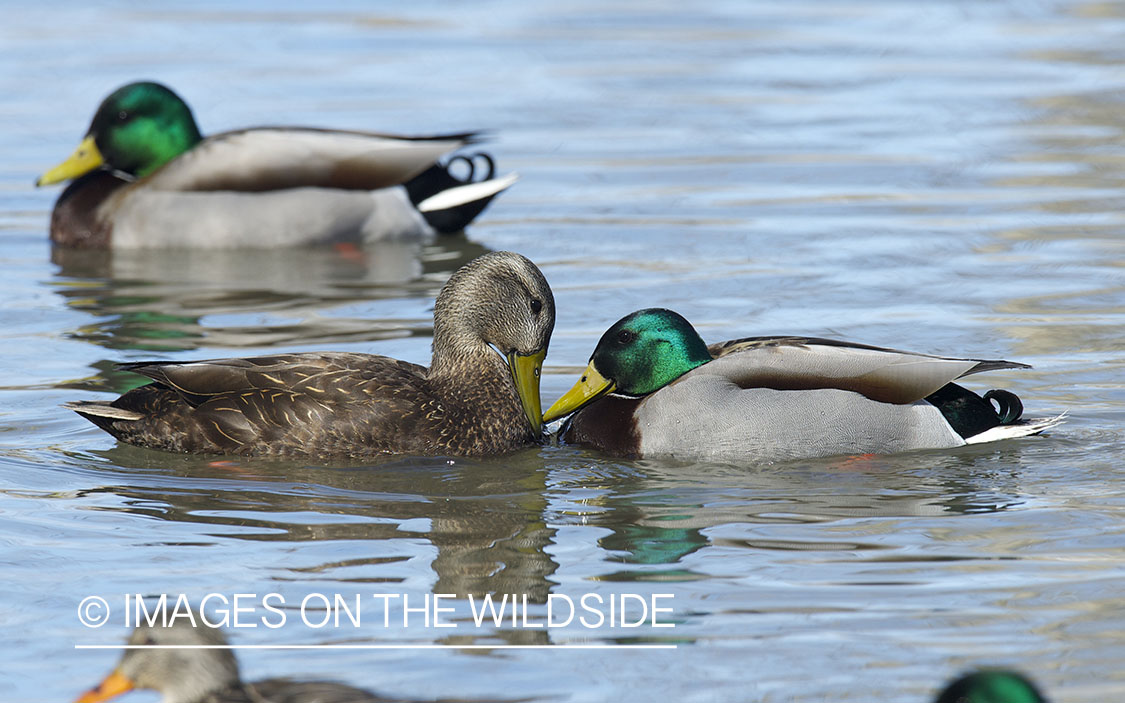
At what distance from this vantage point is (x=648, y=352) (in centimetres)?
746

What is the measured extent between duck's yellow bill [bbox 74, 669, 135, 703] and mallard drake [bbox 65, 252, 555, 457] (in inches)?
89.9

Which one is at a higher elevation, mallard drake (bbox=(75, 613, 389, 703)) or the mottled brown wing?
the mottled brown wing

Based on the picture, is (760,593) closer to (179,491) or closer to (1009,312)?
(179,491)

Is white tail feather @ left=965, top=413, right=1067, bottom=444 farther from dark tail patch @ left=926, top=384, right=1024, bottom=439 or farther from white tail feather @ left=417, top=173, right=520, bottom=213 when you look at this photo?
white tail feather @ left=417, top=173, right=520, bottom=213

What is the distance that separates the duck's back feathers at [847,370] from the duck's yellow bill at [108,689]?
2.95 metres

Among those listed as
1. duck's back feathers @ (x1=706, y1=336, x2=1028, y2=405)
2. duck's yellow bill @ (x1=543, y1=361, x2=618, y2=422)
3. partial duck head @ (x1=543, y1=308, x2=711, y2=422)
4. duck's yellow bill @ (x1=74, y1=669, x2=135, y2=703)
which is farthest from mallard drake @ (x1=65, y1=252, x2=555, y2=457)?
duck's yellow bill @ (x1=74, y1=669, x2=135, y2=703)

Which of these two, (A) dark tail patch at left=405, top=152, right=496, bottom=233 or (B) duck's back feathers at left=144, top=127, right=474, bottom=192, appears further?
(A) dark tail patch at left=405, top=152, right=496, bottom=233

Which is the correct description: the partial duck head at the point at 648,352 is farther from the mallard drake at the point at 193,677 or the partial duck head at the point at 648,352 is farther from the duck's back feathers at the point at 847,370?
the mallard drake at the point at 193,677

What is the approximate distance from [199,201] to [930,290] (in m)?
4.90

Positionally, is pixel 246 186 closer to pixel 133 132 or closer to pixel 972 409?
pixel 133 132

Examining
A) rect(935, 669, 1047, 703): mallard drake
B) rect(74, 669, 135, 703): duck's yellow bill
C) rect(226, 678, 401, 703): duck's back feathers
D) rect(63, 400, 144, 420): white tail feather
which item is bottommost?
rect(74, 669, 135, 703): duck's yellow bill

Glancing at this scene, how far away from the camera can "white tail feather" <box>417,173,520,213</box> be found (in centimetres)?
1220

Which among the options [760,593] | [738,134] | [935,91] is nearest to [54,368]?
[760,593]

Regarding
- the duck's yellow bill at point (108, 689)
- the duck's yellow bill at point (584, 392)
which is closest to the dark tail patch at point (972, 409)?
the duck's yellow bill at point (584, 392)
